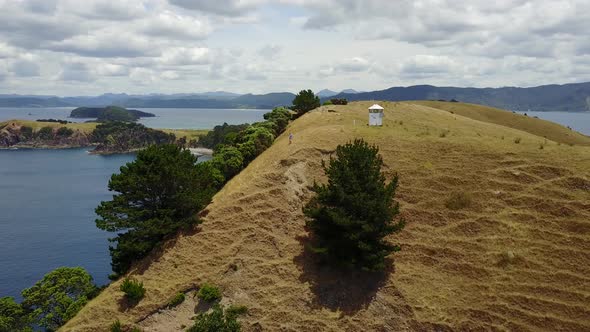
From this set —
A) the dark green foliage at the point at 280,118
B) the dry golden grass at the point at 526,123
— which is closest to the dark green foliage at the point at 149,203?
the dark green foliage at the point at 280,118

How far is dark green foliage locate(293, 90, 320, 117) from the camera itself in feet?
306

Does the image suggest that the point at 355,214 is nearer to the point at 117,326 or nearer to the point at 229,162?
the point at 117,326

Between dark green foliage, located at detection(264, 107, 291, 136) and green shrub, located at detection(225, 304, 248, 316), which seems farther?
dark green foliage, located at detection(264, 107, 291, 136)

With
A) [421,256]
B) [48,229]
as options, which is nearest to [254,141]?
[421,256]

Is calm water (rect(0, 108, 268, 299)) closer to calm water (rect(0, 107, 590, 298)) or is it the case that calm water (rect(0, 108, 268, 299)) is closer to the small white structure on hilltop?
calm water (rect(0, 107, 590, 298))

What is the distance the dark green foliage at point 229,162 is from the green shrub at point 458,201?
32772 millimetres

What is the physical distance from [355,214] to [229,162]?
30.5 metres

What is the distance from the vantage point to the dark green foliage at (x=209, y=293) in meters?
40.5

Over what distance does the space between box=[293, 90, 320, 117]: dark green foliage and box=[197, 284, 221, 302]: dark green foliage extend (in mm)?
58513

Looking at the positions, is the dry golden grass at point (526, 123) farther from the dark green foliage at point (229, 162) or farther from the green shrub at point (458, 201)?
the dark green foliage at point (229, 162)

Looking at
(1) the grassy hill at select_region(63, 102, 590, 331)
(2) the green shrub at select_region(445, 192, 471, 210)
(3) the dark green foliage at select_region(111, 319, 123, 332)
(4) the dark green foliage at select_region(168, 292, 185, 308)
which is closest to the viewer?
(1) the grassy hill at select_region(63, 102, 590, 331)

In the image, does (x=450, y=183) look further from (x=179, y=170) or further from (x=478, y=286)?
(x=179, y=170)

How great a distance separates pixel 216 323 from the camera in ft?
115

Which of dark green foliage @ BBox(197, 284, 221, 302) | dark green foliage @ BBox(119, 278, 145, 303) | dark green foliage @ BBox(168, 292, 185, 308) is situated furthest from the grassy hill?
dark green foliage @ BBox(197, 284, 221, 302)
